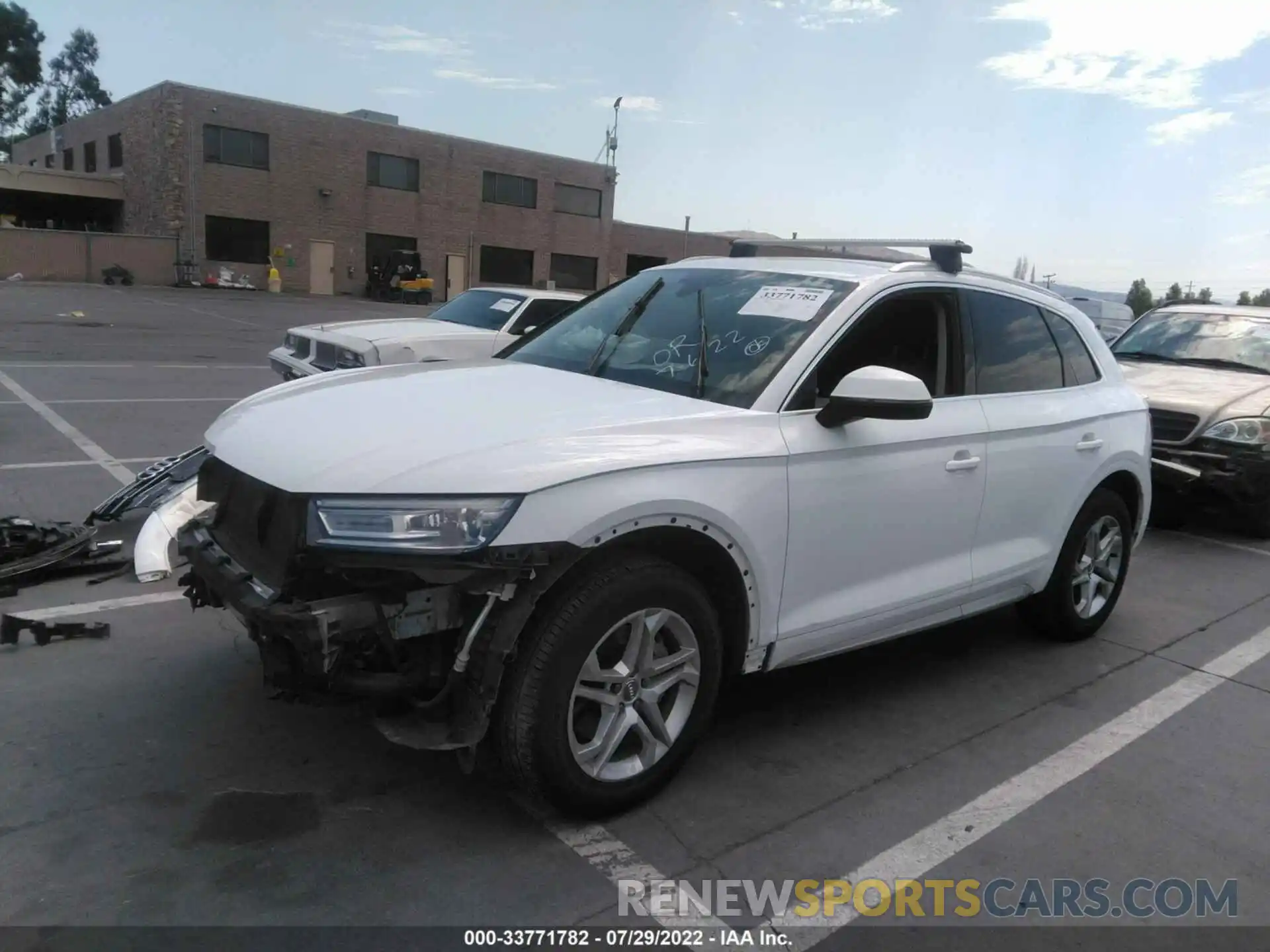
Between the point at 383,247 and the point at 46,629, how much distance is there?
41.5 meters

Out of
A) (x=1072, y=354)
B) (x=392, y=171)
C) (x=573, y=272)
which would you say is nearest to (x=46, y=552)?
(x=1072, y=354)

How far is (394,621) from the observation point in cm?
275

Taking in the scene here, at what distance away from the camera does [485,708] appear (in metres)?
2.80

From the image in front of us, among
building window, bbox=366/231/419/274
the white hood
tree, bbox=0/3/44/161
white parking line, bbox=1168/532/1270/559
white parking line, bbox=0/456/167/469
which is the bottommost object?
white parking line, bbox=0/456/167/469

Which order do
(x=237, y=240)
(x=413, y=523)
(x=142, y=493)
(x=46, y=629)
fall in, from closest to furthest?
(x=413, y=523)
(x=46, y=629)
(x=142, y=493)
(x=237, y=240)

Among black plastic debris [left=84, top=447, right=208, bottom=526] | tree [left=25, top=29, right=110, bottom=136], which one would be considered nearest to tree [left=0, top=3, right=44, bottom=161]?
tree [left=25, top=29, right=110, bottom=136]

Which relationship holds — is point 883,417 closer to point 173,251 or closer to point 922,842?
point 922,842

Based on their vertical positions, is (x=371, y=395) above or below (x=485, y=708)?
above

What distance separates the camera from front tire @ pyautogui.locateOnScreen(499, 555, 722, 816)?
9.37ft

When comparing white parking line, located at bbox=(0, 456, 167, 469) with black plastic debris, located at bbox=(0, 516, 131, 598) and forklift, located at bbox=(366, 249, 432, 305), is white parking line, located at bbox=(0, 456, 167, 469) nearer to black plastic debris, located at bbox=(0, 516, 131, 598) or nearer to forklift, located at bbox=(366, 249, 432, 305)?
black plastic debris, located at bbox=(0, 516, 131, 598)

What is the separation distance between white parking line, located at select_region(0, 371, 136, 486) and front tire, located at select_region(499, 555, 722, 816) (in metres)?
5.14

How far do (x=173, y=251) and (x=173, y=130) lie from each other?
4.38 m

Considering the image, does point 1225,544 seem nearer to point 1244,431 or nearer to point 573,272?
point 1244,431

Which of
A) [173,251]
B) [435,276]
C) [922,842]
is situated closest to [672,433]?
[922,842]
